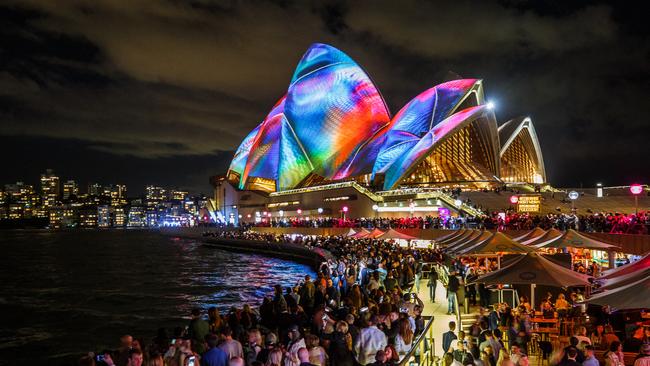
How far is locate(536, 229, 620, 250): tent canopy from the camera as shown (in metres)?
15.3

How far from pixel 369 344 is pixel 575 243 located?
10863mm

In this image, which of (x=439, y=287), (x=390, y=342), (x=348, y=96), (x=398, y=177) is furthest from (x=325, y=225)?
(x=390, y=342)

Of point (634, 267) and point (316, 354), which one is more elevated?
point (634, 267)

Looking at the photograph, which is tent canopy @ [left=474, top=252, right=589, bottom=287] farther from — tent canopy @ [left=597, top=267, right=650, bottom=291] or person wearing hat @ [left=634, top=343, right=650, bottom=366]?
person wearing hat @ [left=634, top=343, right=650, bottom=366]

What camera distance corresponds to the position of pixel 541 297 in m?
11.4

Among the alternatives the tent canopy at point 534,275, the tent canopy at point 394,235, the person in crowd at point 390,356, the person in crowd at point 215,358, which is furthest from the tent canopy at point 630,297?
the tent canopy at point 394,235

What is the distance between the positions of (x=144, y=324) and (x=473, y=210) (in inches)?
853

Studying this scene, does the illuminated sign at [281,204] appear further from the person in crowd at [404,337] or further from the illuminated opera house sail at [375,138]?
the person in crowd at [404,337]

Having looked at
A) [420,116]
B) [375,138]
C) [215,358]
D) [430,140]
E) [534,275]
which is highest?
[420,116]

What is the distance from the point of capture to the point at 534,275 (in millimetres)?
9477

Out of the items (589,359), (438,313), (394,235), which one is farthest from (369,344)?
(394,235)

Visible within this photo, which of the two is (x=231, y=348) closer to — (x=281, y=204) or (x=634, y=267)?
(x=634, y=267)

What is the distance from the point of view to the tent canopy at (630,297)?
6.44m

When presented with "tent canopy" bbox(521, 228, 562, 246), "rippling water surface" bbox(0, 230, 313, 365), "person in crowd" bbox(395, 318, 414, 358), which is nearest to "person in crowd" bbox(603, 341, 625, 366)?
"person in crowd" bbox(395, 318, 414, 358)
